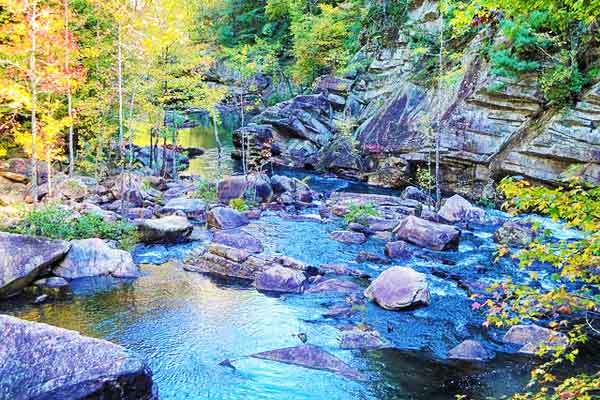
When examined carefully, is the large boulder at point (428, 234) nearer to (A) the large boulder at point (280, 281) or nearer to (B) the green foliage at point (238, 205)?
(A) the large boulder at point (280, 281)

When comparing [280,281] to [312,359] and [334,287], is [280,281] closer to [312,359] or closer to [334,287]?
[334,287]

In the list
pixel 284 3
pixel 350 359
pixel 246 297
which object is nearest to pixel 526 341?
pixel 350 359

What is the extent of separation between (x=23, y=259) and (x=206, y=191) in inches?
447

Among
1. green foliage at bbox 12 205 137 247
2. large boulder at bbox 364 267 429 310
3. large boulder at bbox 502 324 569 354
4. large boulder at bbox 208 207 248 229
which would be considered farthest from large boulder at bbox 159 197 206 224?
large boulder at bbox 502 324 569 354

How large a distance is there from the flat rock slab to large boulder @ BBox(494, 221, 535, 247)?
9.97 metres

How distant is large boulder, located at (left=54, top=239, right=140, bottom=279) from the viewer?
1312 centimetres

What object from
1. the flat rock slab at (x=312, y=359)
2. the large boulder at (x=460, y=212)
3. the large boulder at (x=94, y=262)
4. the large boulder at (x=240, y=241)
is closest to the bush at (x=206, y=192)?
the large boulder at (x=240, y=241)

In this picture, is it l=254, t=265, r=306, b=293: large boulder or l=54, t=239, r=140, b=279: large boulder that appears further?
l=54, t=239, r=140, b=279: large boulder

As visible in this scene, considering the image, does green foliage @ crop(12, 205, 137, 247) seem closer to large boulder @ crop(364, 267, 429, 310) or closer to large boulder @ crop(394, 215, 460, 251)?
large boulder @ crop(364, 267, 429, 310)

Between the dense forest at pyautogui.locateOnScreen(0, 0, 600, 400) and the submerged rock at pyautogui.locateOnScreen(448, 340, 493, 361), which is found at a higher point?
the dense forest at pyautogui.locateOnScreen(0, 0, 600, 400)

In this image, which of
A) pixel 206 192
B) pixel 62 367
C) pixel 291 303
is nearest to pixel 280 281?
pixel 291 303

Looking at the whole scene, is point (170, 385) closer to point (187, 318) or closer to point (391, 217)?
point (187, 318)

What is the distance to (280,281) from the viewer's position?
Result: 1304 cm

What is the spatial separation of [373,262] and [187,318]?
21.4ft
